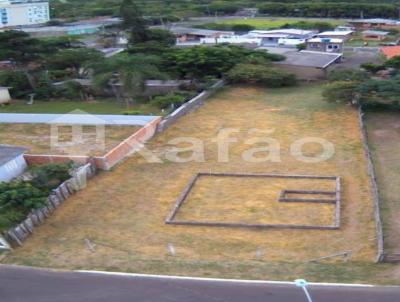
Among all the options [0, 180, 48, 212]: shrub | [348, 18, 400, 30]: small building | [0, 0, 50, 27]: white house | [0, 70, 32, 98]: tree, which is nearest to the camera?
[0, 180, 48, 212]: shrub

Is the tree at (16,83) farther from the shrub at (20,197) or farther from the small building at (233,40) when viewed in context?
the small building at (233,40)

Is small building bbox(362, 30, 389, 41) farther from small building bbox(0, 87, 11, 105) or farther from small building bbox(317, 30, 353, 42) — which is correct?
small building bbox(0, 87, 11, 105)

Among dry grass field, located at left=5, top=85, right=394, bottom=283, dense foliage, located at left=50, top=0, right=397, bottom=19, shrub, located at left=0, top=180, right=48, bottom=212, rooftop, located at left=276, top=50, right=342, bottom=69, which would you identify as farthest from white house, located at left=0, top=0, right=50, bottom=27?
shrub, located at left=0, top=180, right=48, bottom=212

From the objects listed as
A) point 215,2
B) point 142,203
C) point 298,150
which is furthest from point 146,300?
point 215,2

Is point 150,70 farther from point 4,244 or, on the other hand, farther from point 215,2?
point 215,2

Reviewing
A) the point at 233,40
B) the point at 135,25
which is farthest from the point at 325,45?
the point at 135,25

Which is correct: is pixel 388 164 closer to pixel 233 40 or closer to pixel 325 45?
pixel 325 45
